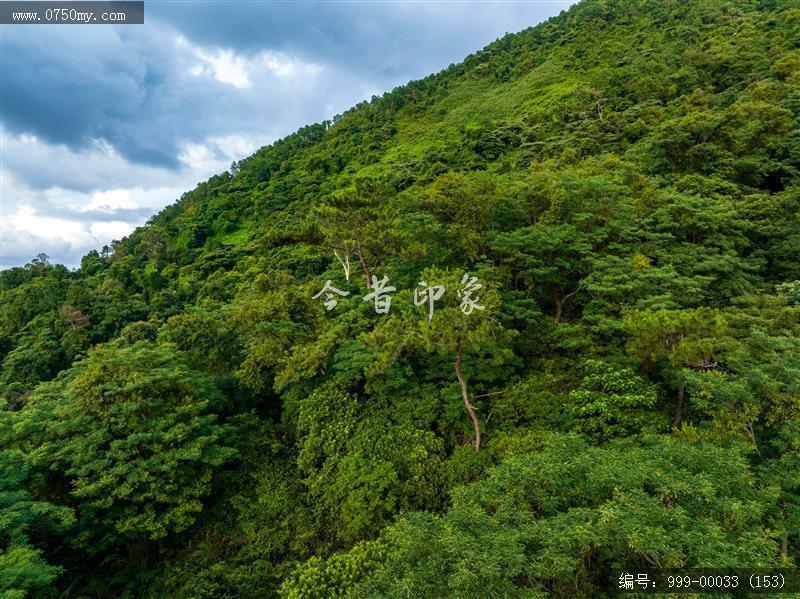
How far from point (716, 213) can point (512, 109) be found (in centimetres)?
4243

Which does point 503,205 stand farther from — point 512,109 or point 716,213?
point 512,109

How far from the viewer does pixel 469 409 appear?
11047 millimetres

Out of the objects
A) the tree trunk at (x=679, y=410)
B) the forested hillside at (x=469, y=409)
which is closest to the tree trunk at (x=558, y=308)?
the forested hillside at (x=469, y=409)

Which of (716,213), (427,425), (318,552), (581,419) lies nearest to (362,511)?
(318,552)

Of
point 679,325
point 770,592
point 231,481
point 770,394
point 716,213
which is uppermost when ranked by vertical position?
point 716,213

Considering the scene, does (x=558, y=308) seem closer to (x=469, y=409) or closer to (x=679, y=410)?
(x=679, y=410)

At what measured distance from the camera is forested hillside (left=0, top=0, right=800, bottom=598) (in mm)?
6016

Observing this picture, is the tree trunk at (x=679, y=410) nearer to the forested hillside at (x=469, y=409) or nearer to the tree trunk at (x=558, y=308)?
the forested hillside at (x=469, y=409)

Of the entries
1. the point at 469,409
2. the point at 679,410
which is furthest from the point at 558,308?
the point at 469,409

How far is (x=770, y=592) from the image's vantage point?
4.86 m

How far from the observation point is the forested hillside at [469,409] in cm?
602

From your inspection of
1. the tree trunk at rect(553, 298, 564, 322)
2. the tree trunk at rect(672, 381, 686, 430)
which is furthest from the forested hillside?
the tree trunk at rect(553, 298, 564, 322)

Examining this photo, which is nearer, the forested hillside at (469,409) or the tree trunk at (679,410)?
the forested hillside at (469,409)

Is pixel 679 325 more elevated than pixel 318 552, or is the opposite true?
pixel 679 325
